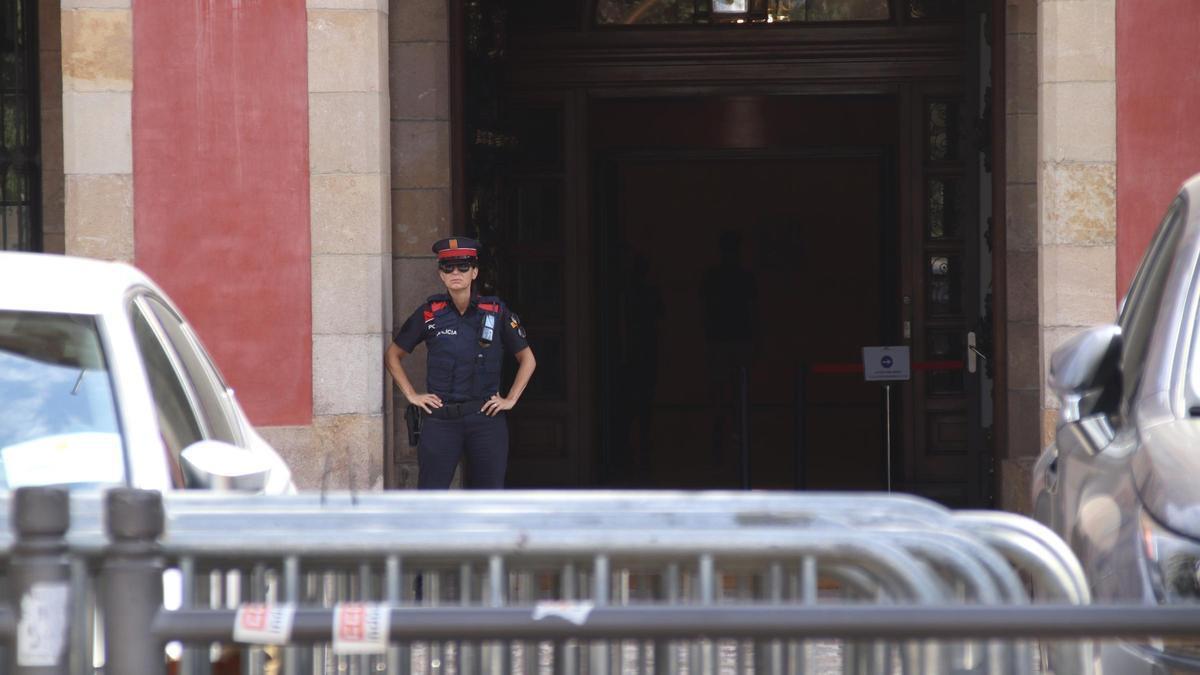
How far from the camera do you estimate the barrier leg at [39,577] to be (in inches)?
97.4

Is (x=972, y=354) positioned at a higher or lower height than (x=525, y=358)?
lower

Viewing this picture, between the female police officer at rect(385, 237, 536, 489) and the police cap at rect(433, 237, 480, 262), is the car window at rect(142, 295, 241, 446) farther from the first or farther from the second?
the female police officer at rect(385, 237, 536, 489)

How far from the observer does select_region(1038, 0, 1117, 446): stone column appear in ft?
34.7

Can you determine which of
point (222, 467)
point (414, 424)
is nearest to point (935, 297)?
point (414, 424)

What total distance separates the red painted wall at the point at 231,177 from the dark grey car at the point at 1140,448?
19.1 feet

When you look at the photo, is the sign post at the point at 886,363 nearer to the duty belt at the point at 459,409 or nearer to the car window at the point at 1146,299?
the duty belt at the point at 459,409

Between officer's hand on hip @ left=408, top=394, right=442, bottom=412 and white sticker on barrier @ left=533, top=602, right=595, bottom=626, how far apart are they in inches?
298

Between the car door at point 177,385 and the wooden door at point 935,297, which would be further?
the wooden door at point 935,297

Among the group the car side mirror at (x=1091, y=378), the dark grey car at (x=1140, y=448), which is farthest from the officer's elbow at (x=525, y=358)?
the car side mirror at (x=1091, y=378)

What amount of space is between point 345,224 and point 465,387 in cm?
147

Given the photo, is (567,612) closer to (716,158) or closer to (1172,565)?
(1172,565)

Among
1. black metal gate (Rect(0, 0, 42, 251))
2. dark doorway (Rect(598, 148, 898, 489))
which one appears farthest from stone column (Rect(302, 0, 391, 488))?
dark doorway (Rect(598, 148, 898, 489))

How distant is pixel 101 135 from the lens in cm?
1069

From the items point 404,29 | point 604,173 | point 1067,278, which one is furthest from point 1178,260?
point 604,173
